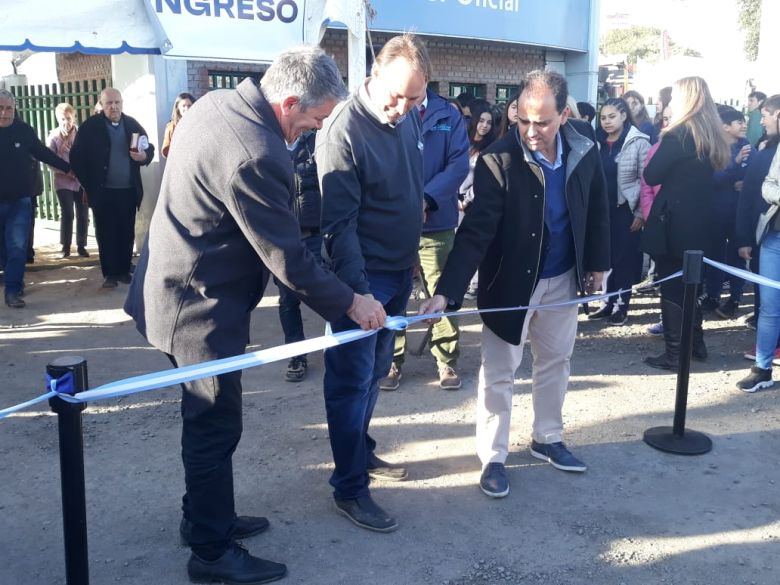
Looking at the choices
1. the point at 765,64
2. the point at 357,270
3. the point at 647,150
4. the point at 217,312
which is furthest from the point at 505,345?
the point at 765,64

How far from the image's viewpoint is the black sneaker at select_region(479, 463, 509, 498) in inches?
153

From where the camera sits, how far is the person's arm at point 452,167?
5.11 m

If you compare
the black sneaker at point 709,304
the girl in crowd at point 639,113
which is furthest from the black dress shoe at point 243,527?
the girl in crowd at point 639,113

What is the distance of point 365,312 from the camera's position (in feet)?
10.5

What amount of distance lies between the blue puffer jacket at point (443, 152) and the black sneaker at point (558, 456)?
1.67m

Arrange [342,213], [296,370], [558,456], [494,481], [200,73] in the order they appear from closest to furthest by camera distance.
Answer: [342,213]
[494,481]
[558,456]
[296,370]
[200,73]

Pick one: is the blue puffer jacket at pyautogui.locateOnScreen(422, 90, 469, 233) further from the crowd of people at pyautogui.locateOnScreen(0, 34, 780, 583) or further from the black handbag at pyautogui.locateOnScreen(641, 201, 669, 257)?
the black handbag at pyautogui.locateOnScreen(641, 201, 669, 257)

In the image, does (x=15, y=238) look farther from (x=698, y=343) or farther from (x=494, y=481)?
(x=698, y=343)

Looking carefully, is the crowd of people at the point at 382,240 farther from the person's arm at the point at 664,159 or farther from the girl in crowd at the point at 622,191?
the girl in crowd at the point at 622,191

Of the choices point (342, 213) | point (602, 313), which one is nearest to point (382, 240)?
point (342, 213)

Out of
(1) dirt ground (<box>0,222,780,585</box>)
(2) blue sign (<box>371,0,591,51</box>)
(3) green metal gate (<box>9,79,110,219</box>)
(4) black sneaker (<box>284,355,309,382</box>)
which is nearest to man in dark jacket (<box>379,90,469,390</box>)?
(1) dirt ground (<box>0,222,780,585</box>)

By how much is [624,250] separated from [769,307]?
1.82m

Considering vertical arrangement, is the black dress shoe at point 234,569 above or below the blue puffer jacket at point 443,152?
below

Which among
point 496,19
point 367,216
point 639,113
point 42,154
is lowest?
point 367,216
